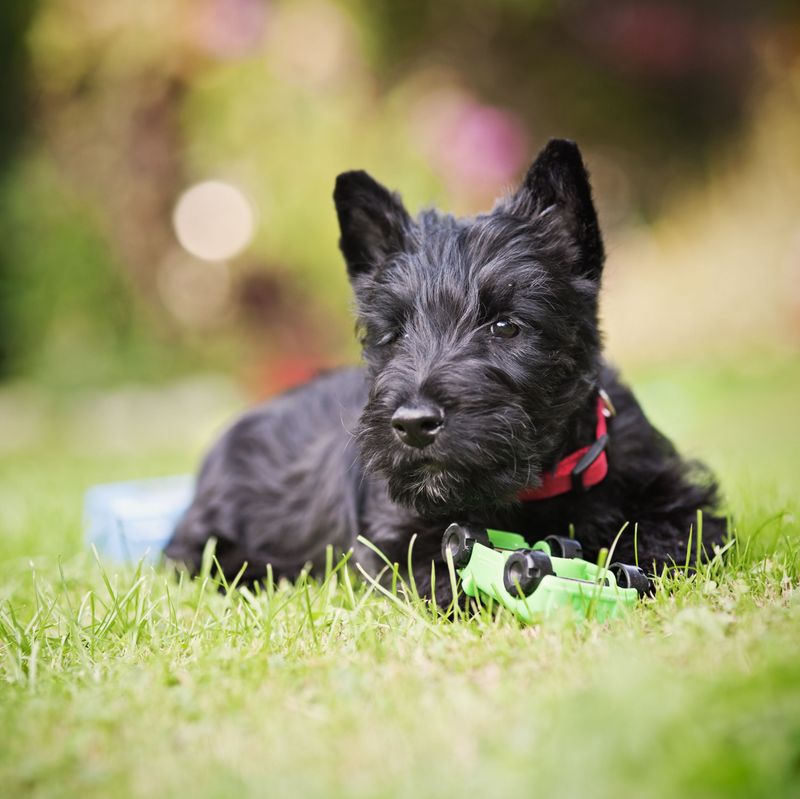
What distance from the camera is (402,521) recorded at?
287 cm

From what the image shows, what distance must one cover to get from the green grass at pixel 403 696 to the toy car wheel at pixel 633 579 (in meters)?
0.09

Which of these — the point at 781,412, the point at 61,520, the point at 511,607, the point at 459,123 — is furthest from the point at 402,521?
the point at 459,123

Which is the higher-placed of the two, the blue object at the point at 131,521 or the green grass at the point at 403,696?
the green grass at the point at 403,696

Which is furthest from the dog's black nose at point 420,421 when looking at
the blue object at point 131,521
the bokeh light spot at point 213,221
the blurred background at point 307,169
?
the bokeh light spot at point 213,221

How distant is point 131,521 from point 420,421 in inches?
88.0

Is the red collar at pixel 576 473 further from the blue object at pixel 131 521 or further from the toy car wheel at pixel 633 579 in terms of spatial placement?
the blue object at pixel 131 521

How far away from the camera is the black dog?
2.47 meters

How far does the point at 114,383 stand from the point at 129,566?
8399 millimetres

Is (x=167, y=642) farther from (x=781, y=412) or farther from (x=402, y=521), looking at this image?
(x=781, y=412)

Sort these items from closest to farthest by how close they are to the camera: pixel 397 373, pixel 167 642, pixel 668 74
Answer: pixel 167 642 < pixel 397 373 < pixel 668 74

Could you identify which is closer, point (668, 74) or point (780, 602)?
point (780, 602)

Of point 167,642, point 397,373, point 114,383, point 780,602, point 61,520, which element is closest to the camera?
point 780,602

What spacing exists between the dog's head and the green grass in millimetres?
409

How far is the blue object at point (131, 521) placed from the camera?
3.96 metres
